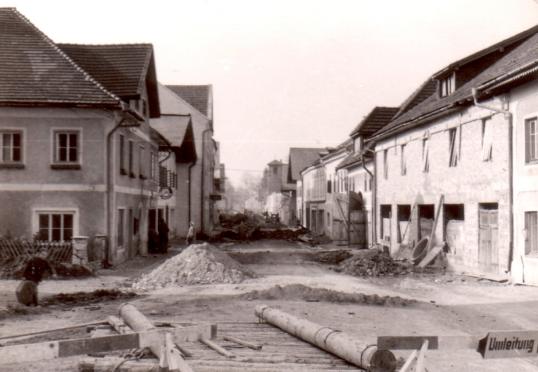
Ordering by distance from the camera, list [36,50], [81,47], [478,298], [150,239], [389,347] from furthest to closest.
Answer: [150,239]
[81,47]
[36,50]
[478,298]
[389,347]

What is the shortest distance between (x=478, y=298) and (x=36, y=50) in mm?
15584

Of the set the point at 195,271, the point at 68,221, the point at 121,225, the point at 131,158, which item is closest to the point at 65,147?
the point at 68,221

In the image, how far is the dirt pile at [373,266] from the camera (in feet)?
69.1

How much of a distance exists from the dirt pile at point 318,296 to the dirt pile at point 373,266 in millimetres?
6349

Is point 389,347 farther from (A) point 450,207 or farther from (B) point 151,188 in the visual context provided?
(B) point 151,188

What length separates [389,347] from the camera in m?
4.88

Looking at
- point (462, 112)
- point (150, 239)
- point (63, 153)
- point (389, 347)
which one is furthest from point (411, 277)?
point (389, 347)

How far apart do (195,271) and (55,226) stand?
212 inches

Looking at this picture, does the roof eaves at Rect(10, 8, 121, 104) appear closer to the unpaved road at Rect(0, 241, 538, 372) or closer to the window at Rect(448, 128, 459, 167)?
the unpaved road at Rect(0, 241, 538, 372)

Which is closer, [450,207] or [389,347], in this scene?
[389,347]

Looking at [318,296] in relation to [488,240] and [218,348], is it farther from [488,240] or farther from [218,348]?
[218,348]

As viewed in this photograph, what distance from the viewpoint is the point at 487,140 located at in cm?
1906

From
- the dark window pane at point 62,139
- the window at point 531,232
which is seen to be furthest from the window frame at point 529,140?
the dark window pane at point 62,139

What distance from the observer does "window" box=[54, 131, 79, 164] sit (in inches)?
834
